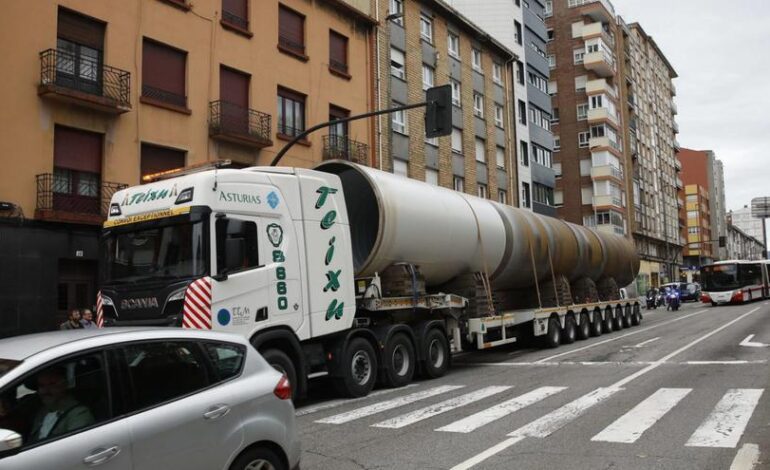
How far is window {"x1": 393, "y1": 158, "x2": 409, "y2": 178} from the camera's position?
28.5 m

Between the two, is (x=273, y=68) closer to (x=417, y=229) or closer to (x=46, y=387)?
(x=417, y=229)

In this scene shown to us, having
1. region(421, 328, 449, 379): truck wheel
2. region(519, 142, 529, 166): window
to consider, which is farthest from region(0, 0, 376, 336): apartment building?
region(519, 142, 529, 166): window

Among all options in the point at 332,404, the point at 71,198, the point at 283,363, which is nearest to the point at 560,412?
the point at 332,404

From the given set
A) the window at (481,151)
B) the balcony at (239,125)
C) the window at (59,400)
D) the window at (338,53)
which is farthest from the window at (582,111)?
the window at (59,400)

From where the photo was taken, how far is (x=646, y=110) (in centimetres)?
7775

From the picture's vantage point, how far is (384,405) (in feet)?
31.2

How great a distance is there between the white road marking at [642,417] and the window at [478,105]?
90.6 feet

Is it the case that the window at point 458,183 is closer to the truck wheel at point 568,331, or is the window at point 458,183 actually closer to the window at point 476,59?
the window at point 476,59

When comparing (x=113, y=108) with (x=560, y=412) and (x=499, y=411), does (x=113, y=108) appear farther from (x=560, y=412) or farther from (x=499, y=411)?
(x=560, y=412)

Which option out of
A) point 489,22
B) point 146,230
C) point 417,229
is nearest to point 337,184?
point 417,229

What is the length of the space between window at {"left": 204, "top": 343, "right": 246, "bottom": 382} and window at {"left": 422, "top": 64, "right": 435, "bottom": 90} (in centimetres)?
2775

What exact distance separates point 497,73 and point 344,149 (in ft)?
56.0

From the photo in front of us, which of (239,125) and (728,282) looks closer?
(239,125)

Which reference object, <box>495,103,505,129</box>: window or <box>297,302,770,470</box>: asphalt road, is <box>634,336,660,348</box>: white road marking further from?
<box>495,103,505,129</box>: window
